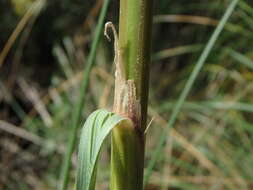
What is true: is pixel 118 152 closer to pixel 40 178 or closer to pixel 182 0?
pixel 40 178

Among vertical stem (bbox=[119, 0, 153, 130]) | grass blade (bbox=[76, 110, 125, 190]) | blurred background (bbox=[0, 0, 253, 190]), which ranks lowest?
grass blade (bbox=[76, 110, 125, 190])

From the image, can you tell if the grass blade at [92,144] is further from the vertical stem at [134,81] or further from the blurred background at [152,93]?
the blurred background at [152,93]

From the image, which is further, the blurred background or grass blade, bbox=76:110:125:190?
the blurred background

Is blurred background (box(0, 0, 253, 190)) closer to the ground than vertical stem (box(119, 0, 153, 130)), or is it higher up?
higher up

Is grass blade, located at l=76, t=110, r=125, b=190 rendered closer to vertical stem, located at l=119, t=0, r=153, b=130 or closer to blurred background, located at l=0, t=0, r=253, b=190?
vertical stem, located at l=119, t=0, r=153, b=130

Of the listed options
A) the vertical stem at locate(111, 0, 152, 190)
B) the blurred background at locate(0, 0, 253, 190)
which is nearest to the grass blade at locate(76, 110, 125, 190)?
the vertical stem at locate(111, 0, 152, 190)

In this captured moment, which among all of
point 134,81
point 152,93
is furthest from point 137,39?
point 152,93

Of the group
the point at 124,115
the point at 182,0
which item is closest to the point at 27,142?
the point at 182,0
